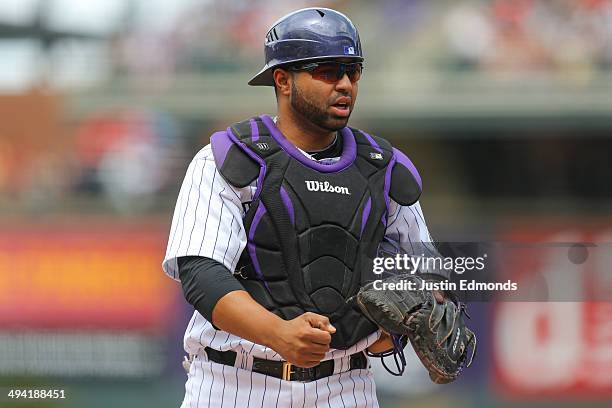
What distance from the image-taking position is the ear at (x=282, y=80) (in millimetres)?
2584

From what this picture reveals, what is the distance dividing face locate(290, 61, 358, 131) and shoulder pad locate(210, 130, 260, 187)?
187 mm

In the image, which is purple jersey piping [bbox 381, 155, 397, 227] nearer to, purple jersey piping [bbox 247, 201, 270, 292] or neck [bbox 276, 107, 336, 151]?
neck [bbox 276, 107, 336, 151]

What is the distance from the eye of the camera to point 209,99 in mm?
10914

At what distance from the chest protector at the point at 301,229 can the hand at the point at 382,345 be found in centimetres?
8

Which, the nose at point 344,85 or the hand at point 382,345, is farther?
the hand at point 382,345

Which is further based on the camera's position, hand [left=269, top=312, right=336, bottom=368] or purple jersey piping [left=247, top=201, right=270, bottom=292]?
purple jersey piping [left=247, top=201, right=270, bottom=292]

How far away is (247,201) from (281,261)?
16 cm

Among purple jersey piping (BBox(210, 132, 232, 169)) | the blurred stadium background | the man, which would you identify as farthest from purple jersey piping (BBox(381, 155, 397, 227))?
the blurred stadium background

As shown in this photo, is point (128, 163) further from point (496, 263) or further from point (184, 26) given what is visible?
point (496, 263)

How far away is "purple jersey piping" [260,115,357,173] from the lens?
254 centimetres

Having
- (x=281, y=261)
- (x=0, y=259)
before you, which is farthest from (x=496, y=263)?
(x=0, y=259)

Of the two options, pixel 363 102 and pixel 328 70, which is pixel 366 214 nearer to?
pixel 328 70

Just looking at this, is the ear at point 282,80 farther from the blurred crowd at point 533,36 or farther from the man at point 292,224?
the blurred crowd at point 533,36

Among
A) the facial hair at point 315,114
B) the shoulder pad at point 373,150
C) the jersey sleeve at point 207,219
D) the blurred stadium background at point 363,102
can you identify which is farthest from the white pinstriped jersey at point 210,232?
the blurred stadium background at point 363,102
